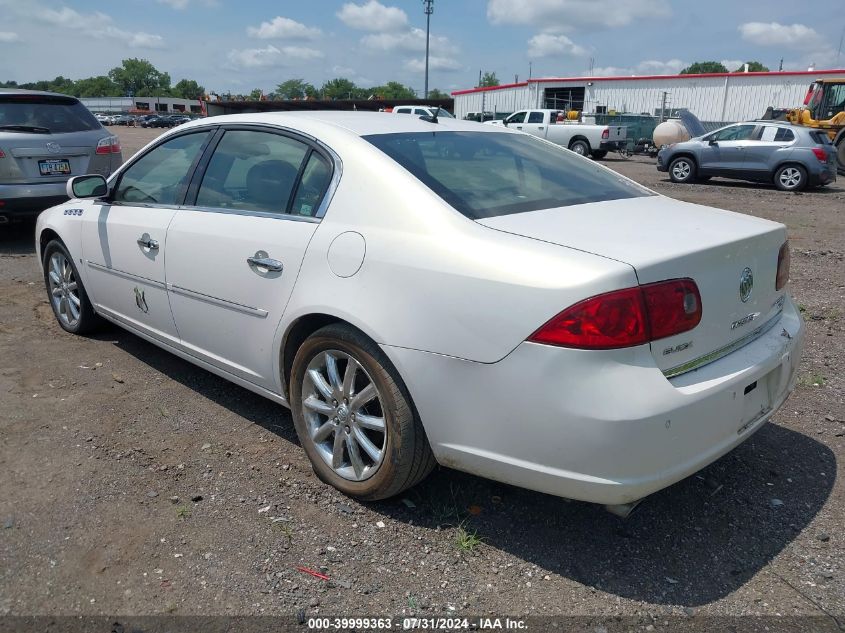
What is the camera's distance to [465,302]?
231cm

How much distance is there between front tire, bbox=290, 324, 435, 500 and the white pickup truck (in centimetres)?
2362

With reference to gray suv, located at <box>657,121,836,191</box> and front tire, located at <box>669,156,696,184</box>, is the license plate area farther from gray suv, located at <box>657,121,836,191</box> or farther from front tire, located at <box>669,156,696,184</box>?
front tire, located at <box>669,156,696,184</box>

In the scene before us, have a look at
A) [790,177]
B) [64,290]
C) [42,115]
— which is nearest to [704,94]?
[790,177]

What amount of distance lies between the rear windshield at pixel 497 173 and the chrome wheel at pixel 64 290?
9.66ft

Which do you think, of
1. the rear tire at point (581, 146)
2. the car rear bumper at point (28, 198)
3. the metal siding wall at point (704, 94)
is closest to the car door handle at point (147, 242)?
the car rear bumper at point (28, 198)

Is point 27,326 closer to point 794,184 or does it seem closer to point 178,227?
point 178,227

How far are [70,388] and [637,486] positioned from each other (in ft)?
11.1

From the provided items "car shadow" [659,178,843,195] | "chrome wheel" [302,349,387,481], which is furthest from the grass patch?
"car shadow" [659,178,843,195]

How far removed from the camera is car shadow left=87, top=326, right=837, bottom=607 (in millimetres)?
2467

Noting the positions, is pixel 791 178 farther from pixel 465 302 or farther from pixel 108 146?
pixel 465 302

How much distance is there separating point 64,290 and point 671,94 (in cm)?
3799

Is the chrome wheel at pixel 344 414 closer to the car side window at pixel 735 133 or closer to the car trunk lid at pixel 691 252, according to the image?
the car trunk lid at pixel 691 252

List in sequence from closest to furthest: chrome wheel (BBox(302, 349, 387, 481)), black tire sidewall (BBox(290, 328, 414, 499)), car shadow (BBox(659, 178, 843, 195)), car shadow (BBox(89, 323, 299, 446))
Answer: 1. black tire sidewall (BBox(290, 328, 414, 499))
2. chrome wheel (BBox(302, 349, 387, 481))
3. car shadow (BBox(89, 323, 299, 446))
4. car shadow (BBox(659, 178, 843, 195))

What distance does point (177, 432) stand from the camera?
354cm
